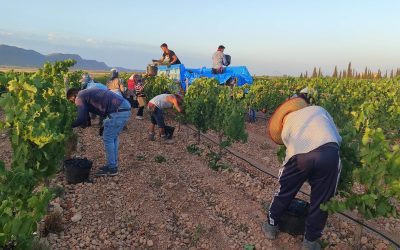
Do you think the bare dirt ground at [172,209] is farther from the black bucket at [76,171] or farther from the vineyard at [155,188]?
the black bucket at [76,171]

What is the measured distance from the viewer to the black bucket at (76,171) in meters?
5.99

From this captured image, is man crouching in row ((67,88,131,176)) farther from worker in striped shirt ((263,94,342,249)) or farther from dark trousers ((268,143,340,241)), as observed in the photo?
dark trousers ((268,143,340,241))

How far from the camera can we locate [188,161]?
26.1 feet

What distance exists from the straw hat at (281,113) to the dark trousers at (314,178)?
42cm

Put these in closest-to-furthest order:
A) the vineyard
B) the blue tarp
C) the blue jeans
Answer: the vineyard → the blue jeans → the blue tarp

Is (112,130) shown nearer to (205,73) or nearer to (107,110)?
(107,110)

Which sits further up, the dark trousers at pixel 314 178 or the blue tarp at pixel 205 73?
the blue tarp at pixel 205 73

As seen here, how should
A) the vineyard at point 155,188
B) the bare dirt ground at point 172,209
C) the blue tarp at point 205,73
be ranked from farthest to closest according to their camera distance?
1. the blue tarp at point 205,73
2. the bare dirt ground at point 172,209
3. the vineyard at point 155,188

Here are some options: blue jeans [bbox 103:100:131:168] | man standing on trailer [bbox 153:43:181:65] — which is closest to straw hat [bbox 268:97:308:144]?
blue jeans [bbox 103:100:131:168]

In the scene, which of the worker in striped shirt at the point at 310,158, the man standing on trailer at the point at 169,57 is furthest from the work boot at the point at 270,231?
the man standing on trailer at the point at 169,57

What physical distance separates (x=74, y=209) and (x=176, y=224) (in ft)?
4.73

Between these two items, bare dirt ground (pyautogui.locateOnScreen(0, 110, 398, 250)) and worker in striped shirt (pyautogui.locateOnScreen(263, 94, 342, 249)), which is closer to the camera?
worker in striped shirt (pyautogui.locateOnScreen(263, 94, 342, 249))

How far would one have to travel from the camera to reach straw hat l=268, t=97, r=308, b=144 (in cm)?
437

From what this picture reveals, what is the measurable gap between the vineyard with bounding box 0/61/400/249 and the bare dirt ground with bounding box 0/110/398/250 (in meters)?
0.02
